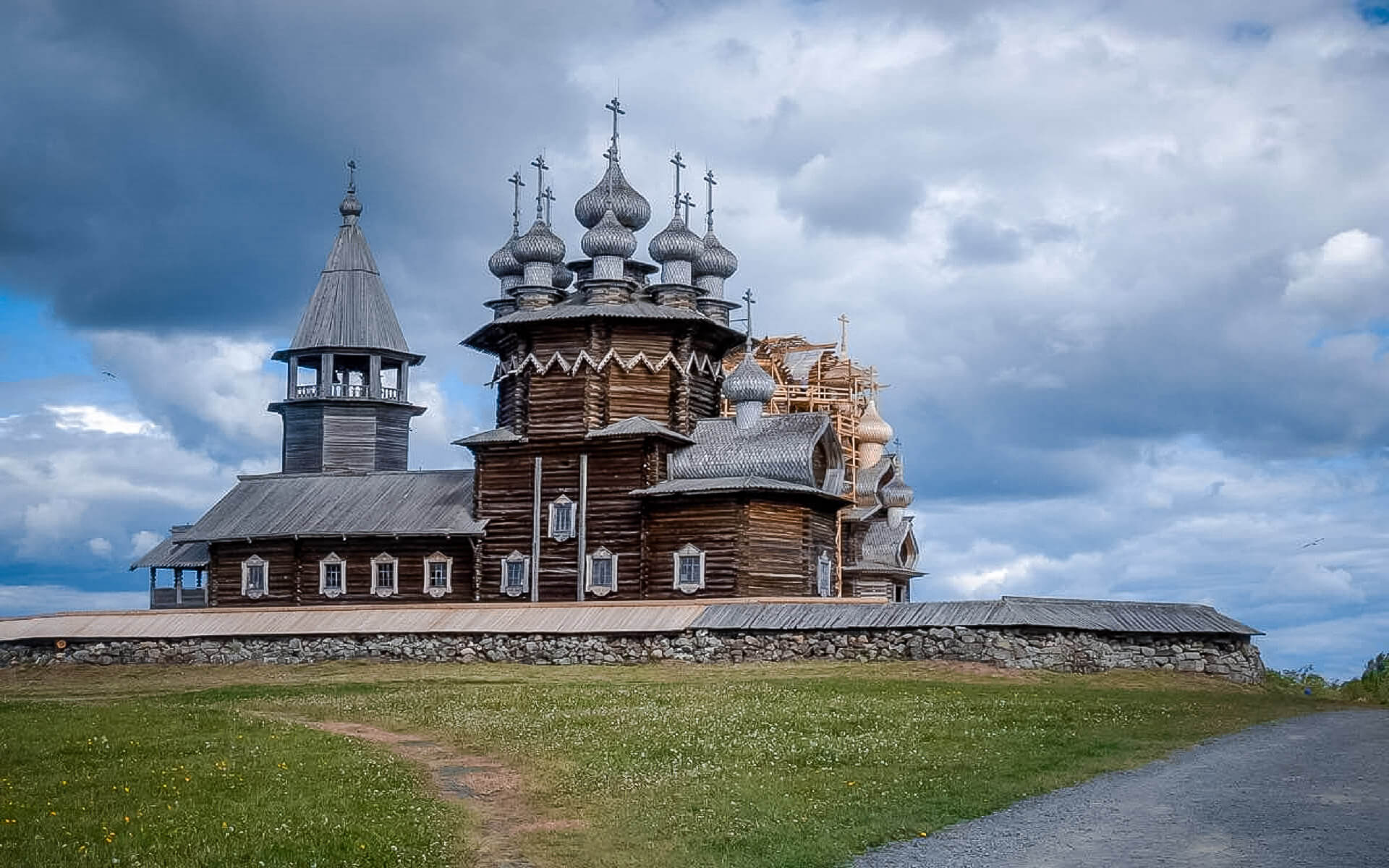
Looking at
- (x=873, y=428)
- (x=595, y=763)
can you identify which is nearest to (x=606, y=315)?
(x=873, y=428)

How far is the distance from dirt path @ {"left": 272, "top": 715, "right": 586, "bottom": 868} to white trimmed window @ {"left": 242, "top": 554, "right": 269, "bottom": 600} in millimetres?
24914

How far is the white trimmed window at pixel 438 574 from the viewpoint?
45000mm

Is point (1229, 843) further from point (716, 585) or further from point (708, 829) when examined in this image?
point (716, 585)

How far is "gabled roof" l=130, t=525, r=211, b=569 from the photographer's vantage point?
52906 mm

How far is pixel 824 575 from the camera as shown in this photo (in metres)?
43.0

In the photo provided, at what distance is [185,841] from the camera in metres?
14.3

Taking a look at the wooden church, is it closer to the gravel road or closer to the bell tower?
the bell tower

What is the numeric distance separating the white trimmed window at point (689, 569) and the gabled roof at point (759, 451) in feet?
7.53

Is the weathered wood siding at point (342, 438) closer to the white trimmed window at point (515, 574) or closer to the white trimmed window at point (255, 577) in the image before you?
the white trimmed window at point (255, 577)

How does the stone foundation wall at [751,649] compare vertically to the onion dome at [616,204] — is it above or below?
below

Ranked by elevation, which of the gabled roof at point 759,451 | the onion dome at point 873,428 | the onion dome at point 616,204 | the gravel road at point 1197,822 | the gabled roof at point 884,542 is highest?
the onion dome at point 616,204

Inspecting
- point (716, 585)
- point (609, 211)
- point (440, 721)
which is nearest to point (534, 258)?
point (609, 211)

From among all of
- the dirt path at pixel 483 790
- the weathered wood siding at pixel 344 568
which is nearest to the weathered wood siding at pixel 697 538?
the weathered wood siding at pixel 344 568

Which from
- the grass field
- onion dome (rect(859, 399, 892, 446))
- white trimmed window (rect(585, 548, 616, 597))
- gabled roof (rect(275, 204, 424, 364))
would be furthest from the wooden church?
the grass field
